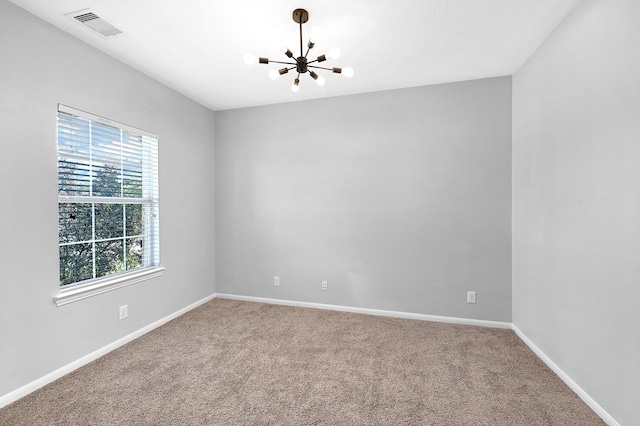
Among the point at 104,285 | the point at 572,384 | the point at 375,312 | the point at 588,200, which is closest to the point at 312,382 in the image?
the point at 375,312

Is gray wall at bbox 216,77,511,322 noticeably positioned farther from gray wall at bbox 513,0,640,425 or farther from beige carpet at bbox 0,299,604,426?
beige carpet at bbox 0,299,604,426

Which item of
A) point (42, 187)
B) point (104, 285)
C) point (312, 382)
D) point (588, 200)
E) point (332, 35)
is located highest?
point (332, 35)

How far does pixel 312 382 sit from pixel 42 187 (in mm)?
2498

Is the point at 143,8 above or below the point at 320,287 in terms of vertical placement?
above

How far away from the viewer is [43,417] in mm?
1762

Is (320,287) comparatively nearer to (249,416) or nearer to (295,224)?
(295,224)

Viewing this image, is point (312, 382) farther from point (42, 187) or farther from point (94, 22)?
point (94, 22)

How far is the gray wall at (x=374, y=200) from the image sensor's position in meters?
3.09

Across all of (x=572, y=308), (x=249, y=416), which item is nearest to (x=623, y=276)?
(x=572, y=308)

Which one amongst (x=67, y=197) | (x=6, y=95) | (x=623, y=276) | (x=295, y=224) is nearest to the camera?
(x=623, y=276)

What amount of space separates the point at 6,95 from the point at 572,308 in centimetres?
424

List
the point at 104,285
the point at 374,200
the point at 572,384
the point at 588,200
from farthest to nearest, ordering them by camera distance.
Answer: the point at 374,200 < the point at 104,285 < the point at 572,384 < the point at 588,200

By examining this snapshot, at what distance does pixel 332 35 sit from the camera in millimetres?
2277

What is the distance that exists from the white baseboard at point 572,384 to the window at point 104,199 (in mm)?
3862
